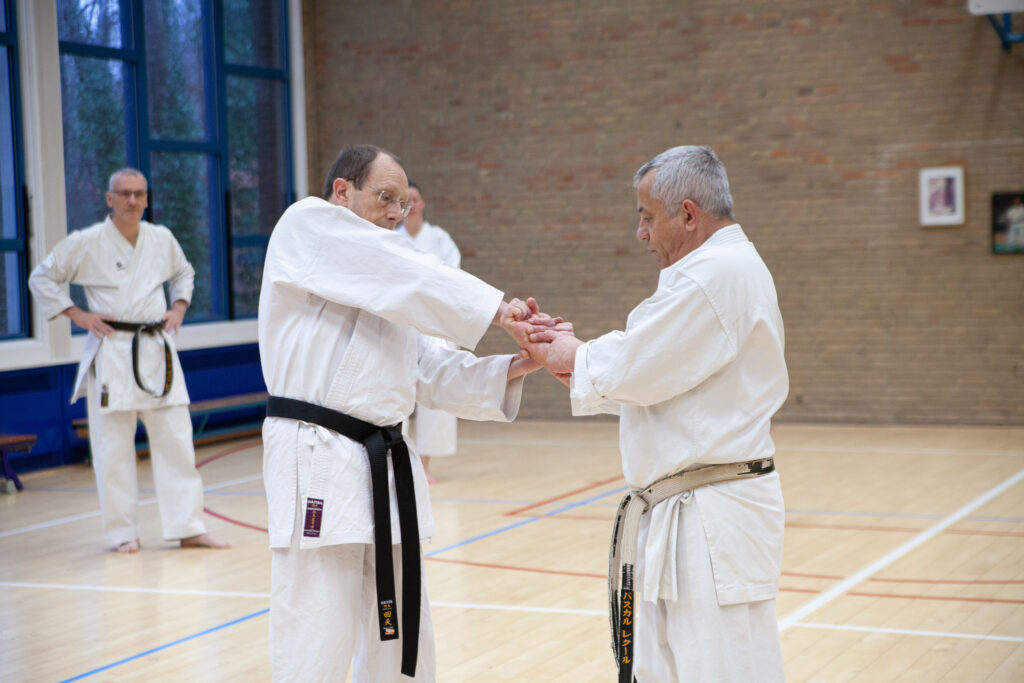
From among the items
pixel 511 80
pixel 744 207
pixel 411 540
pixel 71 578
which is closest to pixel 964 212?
pixel 744 207

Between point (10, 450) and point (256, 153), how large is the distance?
13.0 ft

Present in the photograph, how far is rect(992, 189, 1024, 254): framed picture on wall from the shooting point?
9156 millimetres

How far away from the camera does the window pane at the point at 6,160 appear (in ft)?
27.9

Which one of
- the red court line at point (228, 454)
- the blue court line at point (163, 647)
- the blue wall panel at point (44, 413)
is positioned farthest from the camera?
the blue wall panel at point (44, 413)

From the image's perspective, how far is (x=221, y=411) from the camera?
10148 mm

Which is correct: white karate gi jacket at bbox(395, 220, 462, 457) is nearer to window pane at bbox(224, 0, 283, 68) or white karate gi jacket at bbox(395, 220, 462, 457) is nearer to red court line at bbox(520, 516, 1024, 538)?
red court line at bbox(520, 516, 1024, 538)

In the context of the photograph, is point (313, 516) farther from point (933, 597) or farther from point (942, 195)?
point (942, 195)

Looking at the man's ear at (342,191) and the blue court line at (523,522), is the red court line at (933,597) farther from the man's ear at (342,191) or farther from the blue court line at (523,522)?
the man's ear at (342,191)

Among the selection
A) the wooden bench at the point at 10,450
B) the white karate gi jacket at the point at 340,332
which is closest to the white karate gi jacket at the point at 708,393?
the white karate gi jacket at the point at 340,332

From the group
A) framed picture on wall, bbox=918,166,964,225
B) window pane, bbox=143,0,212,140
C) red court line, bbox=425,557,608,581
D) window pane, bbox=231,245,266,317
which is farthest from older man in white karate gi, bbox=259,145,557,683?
window pane, bbox=231,245,266,317

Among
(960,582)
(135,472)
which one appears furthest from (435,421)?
(960,582)

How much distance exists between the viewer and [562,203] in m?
10.6

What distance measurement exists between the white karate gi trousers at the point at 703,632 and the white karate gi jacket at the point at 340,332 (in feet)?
2.10

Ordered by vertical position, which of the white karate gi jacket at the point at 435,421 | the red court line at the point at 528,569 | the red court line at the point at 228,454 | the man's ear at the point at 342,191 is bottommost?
the red court line at the point at 228,454
